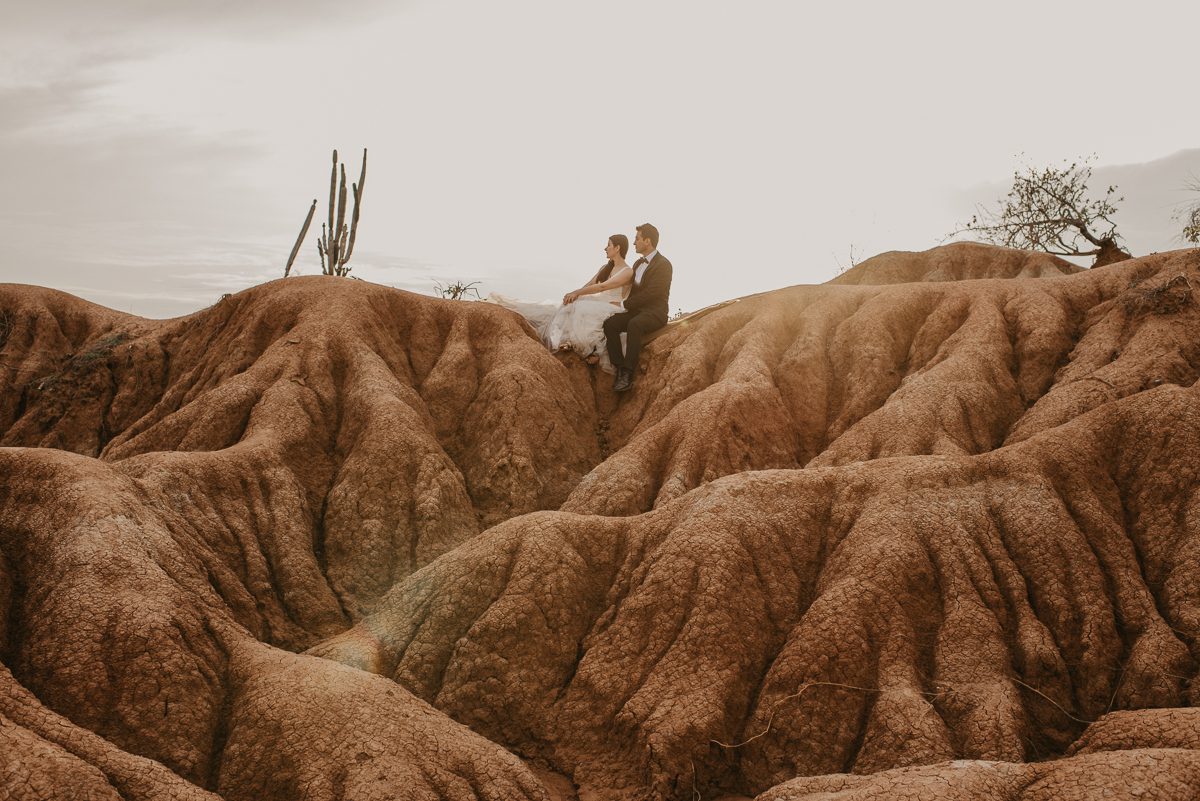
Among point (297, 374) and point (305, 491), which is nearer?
point (305, 491)

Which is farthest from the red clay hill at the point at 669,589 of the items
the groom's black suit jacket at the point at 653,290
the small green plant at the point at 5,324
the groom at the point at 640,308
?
the small green plant at the point at 5,324

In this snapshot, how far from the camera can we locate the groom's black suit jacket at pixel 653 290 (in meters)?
17.6

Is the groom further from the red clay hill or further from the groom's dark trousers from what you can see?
the red clay hill

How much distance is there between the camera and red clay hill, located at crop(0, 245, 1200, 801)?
8.41 m

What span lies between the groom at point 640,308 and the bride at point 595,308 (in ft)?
0.88

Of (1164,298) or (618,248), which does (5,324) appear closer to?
(618,248)

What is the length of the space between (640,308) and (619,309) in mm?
639

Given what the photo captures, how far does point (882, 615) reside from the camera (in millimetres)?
9555

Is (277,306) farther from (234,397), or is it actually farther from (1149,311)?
(1149,311)

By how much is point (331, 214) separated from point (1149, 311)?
2103 cm

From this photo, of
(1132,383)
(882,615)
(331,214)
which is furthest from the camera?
(331,214)

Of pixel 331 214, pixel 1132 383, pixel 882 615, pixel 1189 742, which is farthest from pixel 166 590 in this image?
pixel 331 214

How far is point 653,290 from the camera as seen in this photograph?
17.8 meters

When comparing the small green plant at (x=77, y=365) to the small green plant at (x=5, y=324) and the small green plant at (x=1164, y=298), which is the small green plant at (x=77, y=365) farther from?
the small green plant at (x=1164, y=298)
